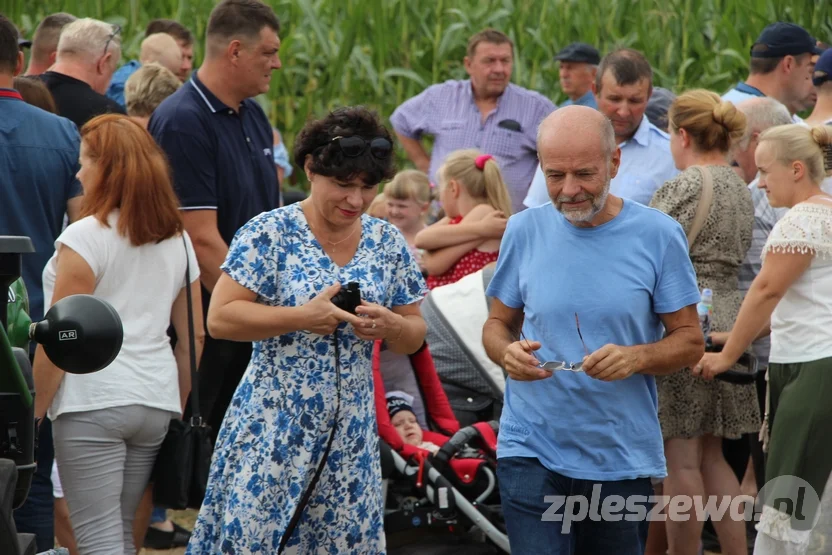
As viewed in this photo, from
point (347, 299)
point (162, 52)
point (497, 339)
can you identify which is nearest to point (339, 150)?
point (347, 299)

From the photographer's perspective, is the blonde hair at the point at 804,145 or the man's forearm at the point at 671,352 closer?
the man's forearm at the point at 671,352

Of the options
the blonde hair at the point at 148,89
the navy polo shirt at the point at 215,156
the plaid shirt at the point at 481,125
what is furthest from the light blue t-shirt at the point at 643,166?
the blonde hair at the point at 148,89

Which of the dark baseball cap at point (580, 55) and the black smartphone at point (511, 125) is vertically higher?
the dark baseball cap at point (580, 55)

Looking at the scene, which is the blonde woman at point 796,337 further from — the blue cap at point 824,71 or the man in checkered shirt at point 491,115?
the man in checkered shirt at point 491,115

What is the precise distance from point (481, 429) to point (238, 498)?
5.52 feet

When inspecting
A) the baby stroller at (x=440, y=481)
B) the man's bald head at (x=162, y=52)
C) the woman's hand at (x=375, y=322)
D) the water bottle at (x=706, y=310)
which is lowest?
the baby stroller at (x=440, y=481)

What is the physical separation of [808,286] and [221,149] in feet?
8.37

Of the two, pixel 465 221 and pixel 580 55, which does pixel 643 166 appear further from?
pixel 580 55

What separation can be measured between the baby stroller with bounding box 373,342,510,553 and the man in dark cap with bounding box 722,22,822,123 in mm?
3136

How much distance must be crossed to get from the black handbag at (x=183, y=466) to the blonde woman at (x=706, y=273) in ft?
6.69

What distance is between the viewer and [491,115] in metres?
8.24

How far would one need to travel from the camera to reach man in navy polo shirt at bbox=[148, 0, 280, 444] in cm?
531

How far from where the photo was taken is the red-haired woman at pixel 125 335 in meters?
4.34

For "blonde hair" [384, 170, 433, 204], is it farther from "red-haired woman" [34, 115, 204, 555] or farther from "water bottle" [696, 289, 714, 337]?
"red-haired woman" [34, 115, 204, 555]
